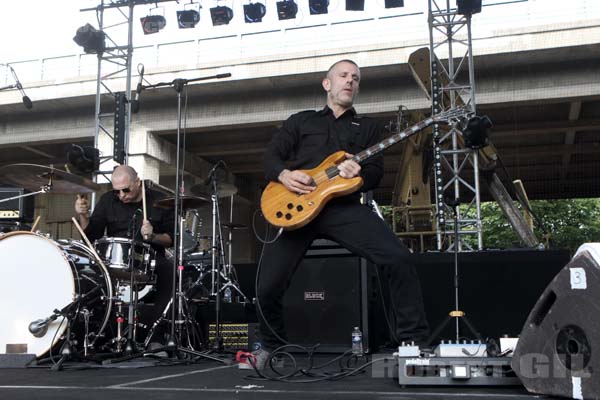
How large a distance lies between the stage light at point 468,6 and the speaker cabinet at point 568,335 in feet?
27.3

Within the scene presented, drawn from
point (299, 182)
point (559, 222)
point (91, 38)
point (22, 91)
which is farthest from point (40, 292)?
point (559, 222)

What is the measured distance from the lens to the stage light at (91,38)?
34.0ft

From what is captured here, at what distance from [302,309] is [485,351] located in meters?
2.67

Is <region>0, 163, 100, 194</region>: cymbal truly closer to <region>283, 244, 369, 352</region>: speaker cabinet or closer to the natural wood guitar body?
<region>283, 244, 369, 352</region>: speaker cabinet

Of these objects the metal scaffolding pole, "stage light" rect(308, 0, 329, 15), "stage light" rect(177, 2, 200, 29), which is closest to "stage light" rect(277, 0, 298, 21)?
"stage light" rect(308, 0, 329, 15)

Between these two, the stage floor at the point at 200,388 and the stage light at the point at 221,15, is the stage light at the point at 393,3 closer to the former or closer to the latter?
the stage light at the point at 221,15

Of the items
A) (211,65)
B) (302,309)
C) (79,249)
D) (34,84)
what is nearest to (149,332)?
(79,249)

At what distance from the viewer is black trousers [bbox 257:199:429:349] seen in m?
3.25

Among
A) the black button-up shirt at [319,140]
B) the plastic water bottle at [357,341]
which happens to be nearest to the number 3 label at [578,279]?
the black button-up shirt at [319,140]

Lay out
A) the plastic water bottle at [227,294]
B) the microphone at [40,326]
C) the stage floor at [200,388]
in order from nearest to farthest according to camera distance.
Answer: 1. the stage floor at [200,388]
2. the microphone at [40,326]
3. the plastic water bottle at [227,294]

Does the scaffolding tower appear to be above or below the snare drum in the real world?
above

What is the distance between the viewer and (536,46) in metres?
12.6

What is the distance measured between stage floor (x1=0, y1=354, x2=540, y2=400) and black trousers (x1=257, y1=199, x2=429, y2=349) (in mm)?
324

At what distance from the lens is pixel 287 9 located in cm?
1320
